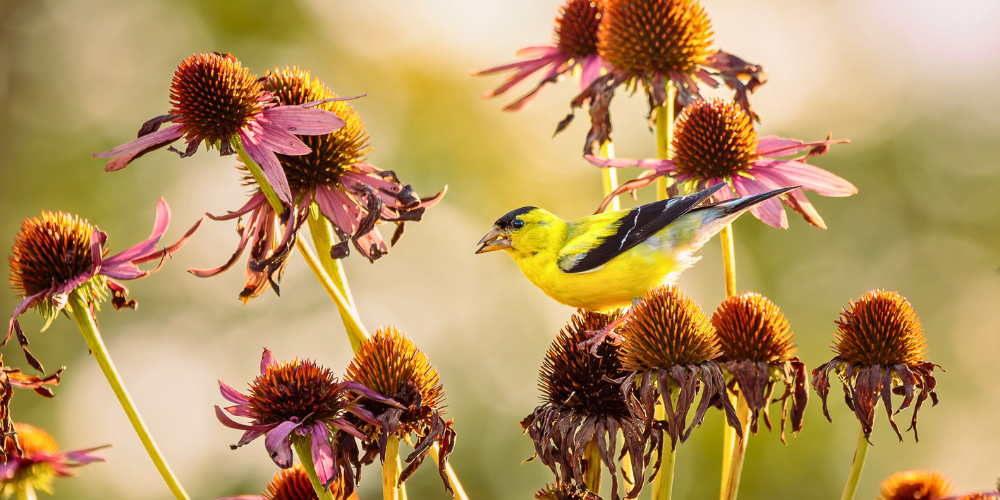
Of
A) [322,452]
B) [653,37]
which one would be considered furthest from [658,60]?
[322,452]

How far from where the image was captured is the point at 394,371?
1917mm

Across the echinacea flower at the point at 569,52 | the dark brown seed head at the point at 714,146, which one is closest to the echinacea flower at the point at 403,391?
the dark brown seed head at the point at 714,146

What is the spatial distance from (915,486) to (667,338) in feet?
3.37

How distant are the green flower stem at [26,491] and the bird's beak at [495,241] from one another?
168 cm

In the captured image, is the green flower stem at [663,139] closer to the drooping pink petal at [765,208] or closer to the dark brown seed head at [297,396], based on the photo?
the drooping pink petal at [765,208]

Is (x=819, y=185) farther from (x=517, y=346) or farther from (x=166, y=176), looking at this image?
(x=166, y=176)

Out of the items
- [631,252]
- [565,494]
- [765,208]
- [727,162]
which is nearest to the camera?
[565,494]

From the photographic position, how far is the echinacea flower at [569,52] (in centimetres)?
338

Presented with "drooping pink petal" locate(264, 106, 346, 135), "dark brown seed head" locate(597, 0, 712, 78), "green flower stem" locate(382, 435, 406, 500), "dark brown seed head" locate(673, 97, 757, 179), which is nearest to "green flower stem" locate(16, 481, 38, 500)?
"green flower stem" locate(382, 435, 406, 500)

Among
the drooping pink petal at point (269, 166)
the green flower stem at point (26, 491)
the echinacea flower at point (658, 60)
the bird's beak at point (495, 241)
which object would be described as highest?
the echinacea flower at point (658, 60)

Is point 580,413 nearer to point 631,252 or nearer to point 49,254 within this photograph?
point 631,252

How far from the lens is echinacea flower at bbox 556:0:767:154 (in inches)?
110

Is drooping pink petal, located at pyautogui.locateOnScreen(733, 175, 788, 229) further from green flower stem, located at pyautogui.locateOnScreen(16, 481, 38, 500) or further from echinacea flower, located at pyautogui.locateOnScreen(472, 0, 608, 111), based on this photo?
green flower stem, located at pyautogui.locateOnScreen(16, 481, 38, 500)

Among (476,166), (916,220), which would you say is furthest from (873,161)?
(476,166)
